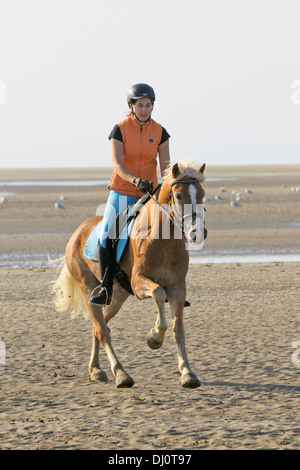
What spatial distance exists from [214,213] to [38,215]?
22.4 ft

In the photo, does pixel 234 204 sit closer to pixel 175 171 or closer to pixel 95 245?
pixel 95 245

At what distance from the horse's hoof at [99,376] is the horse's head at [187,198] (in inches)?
79.8

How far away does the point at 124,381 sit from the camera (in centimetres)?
852

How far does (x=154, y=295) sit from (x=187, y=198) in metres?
0.94

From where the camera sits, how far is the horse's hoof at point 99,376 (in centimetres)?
907

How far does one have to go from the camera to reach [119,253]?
884 cm

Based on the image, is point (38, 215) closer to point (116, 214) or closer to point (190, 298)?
point (190, 298)

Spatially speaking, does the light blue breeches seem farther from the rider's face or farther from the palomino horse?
the rider's face

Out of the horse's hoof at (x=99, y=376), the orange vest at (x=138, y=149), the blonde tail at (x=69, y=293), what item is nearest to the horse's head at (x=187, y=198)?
the orange vest at (x=138, y=149)

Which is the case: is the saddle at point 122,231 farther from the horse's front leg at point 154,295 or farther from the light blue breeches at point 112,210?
the horse's front leg at point 154,295

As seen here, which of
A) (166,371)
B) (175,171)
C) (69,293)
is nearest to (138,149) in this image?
(175,171)

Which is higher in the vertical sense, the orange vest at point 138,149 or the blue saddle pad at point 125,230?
the orange vest at point 138,149

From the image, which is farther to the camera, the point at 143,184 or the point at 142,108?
the point at 142,108

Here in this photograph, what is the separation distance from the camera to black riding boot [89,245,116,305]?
29.2ft
